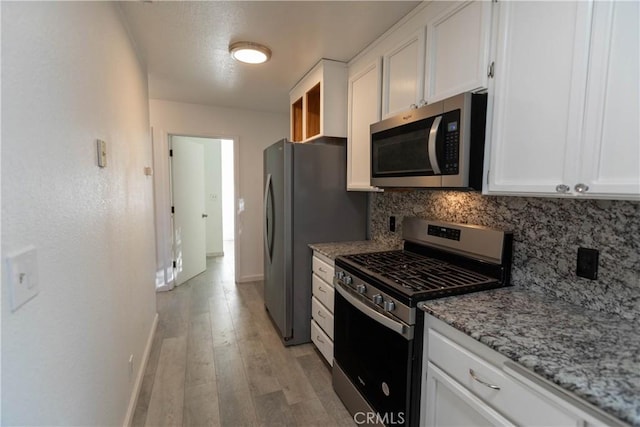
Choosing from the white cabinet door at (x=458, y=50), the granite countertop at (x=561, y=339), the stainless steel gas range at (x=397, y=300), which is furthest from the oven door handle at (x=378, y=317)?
the white cabinet door at (x=458, y=50)

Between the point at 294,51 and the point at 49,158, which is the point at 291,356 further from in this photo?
the point at 294,51

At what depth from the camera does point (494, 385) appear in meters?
1.00

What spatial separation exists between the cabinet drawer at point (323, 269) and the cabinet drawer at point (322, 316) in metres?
0.23

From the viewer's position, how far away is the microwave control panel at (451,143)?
1388 millimetres

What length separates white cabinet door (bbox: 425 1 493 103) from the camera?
1358mm

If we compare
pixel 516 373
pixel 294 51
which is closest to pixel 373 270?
pixel 516 373

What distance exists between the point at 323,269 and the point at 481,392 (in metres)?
1.40

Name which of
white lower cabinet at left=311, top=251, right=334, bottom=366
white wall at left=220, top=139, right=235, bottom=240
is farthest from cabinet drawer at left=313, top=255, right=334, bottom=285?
white wall at left=220, top=139, right=235, bottom=240

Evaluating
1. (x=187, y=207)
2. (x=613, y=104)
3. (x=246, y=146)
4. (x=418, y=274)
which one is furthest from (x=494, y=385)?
(x=187, y=207)

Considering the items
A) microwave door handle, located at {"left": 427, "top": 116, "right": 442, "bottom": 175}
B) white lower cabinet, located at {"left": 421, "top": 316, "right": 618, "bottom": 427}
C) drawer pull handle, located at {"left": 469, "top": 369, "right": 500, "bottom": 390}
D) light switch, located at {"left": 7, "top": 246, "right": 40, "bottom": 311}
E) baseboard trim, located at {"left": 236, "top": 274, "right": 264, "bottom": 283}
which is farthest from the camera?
baseboard trim, located at {"left": 236, "top": 274, "right": 264, "bottom": 283}

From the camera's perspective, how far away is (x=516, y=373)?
926 mm

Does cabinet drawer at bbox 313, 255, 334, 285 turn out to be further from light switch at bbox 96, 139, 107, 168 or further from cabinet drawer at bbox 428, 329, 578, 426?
light switch at bbox 96, 139, 107, 168

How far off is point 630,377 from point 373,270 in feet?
3.40

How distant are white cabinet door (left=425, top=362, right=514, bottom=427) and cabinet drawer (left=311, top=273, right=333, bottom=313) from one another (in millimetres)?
993
